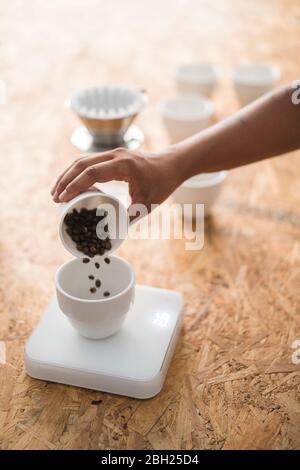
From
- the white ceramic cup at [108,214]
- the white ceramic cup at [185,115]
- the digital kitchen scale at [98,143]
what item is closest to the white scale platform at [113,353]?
the white ceramic cup at [108,214]

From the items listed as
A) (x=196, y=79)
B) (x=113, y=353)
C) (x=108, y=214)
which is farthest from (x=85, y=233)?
(x=196, y=79)

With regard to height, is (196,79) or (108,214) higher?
(108,214)

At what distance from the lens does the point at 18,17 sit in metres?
2.68

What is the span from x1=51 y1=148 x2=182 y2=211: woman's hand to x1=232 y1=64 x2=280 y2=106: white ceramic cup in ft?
2.92

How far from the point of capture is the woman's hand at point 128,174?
3.05 ft

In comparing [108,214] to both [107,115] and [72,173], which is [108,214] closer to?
[72,173]

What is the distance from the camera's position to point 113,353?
3.19ft

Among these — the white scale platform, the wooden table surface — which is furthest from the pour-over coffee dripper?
the white scale platform

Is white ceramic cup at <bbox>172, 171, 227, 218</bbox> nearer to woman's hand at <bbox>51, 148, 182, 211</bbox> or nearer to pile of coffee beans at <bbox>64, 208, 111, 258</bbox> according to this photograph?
woman's hand at <bbox>51, 148, 182, 211</bbox>

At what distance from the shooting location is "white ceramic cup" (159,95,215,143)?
5.13 feet

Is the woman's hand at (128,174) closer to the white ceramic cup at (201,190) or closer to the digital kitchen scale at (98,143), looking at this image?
the white ceramic cup at (201,190)

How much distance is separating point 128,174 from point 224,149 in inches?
9.0
